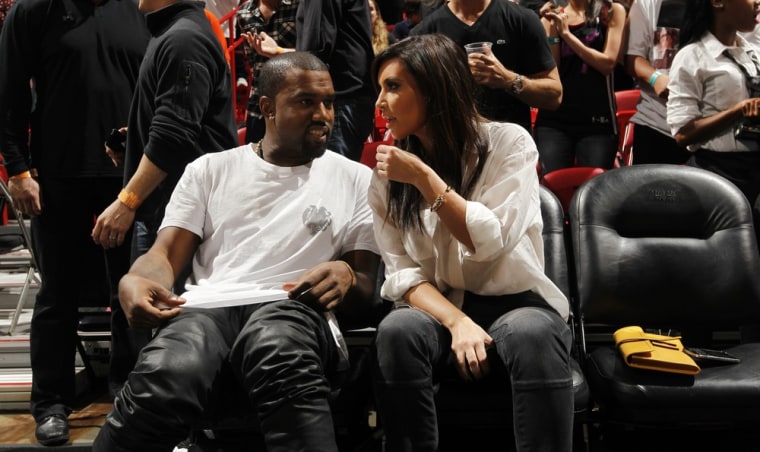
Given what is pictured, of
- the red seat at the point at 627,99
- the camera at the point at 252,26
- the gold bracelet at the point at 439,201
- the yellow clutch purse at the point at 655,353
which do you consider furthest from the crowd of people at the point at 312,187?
the red seat at the point at 627,99

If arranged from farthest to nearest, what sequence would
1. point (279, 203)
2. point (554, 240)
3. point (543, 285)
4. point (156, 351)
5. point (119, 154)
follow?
point (119, 154) < point (554, 240) < point (279, 203) < point (543, 285) < point (156, 351)

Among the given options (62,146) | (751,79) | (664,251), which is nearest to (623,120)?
(751,79)

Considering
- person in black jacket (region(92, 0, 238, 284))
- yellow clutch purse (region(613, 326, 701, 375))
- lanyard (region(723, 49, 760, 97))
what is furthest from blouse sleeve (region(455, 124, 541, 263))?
lanyard (region(723, 49, 760, 97))

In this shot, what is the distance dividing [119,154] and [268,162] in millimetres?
747

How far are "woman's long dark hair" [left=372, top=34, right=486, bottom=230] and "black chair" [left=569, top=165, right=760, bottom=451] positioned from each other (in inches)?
25.3

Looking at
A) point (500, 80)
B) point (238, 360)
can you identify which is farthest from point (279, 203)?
point (500, 80)

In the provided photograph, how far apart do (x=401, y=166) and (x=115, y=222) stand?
3.81ft

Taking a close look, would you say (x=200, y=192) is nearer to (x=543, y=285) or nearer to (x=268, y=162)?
(x=268, y=162)

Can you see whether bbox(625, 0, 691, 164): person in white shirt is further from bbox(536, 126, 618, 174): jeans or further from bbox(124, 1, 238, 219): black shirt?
bbox(124, 1, 238, 219): black shirt

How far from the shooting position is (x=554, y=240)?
2840 mm

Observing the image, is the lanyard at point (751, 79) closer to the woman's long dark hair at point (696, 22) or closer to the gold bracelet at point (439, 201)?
the woman's long dark hair at point (696, 22)

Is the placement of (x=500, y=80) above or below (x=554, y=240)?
above

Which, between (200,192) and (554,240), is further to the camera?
(554,240)

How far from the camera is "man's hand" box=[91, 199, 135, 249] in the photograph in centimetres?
287
